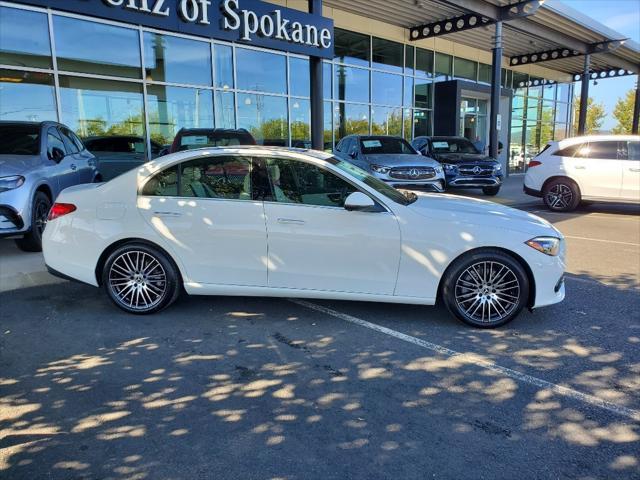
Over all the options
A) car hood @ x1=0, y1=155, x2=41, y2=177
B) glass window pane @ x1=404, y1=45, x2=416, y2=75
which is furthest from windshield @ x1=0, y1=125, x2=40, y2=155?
glass window pane @ x1=404, y1=45, x2=416, y2=75

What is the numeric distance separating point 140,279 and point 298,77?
13.4 meters

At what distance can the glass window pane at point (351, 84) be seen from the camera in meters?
18.3

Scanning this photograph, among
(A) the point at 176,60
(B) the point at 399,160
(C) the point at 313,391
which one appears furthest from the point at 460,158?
(C) the point at 313,391

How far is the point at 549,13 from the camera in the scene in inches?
678

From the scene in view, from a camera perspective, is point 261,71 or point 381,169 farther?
point 261,71

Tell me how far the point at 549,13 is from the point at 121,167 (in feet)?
48.8

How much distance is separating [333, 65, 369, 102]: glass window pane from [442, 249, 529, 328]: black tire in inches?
582

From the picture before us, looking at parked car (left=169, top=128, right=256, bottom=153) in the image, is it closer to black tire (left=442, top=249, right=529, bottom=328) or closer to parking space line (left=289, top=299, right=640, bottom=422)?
parking space line (left=289, top=299, right=640, bottom=422)

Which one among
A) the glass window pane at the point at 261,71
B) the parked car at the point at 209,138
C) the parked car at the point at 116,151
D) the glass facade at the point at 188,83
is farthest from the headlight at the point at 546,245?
the glass window pane at the point at 261,71

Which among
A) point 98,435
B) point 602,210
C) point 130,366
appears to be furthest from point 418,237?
point 602,210

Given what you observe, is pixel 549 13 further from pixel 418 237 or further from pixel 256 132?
pixel 418 237

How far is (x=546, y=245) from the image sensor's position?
14.5 feet

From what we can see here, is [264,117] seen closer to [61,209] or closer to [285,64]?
[285,64]

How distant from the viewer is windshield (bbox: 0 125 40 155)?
7325 millimetres
